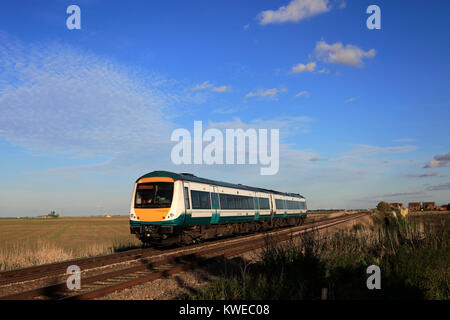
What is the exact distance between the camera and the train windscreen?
16.2m

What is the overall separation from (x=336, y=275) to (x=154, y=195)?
31.8 ft

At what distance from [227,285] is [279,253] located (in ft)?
6.92

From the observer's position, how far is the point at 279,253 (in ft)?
29.9

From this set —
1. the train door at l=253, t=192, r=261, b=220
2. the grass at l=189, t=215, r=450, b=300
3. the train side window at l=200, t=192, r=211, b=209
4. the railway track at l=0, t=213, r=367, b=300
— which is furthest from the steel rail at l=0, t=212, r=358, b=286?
the train door at l=253, t=192, r=261, b=220

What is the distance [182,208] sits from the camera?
Answer: 53.2 ft

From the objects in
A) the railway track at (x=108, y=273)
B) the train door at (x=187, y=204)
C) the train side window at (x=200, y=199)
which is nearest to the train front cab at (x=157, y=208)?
the train door at (x=187, y=204)

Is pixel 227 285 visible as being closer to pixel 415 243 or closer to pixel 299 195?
pixel 415 243

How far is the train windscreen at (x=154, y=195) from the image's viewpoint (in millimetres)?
16172

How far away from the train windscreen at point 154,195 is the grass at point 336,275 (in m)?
7.09

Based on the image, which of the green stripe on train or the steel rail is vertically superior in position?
the green stripe on train

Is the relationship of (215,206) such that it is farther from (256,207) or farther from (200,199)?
(256,207)

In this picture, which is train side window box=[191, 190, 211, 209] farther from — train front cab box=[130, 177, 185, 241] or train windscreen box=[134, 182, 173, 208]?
train windscreen box=[134, 182, 173, 208]

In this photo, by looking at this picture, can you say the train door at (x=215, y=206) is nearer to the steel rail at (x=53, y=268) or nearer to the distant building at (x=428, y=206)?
the steel rail at (x=53, y=268)
